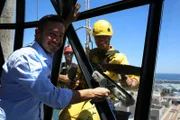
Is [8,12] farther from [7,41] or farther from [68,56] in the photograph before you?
[68,56]

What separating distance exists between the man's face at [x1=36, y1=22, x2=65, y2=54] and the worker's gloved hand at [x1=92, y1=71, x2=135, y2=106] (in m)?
0.51

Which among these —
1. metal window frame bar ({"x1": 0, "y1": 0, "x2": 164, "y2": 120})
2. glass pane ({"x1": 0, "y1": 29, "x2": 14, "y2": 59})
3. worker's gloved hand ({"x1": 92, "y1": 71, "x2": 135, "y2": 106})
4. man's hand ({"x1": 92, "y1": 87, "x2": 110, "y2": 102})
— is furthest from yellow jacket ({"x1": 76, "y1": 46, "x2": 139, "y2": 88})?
glass pane ({"x1": 0, "y1": 29, "x2": 14, "y2": 59})

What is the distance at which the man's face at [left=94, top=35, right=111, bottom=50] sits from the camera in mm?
2890

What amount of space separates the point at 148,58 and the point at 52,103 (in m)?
0.68

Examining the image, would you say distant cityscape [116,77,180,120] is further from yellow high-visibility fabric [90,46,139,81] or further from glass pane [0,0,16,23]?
glass pane [0,0,16,23]

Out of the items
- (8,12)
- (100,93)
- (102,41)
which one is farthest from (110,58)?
(8,12)

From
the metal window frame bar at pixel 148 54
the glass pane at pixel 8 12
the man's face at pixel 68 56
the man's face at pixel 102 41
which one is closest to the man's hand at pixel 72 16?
the metal window frame bar at pixel 148 54

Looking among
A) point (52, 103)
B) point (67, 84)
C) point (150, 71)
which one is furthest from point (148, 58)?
point (67, 84)

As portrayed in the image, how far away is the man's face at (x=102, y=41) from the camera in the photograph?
2890 millimetres

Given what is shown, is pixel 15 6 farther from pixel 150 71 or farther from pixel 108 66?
pixel 150 71

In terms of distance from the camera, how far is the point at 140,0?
186 centimetres

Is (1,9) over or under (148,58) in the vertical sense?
over

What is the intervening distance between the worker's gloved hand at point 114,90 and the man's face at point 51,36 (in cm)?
51

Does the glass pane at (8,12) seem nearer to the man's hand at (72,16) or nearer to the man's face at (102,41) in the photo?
the man's face at (102,41)
